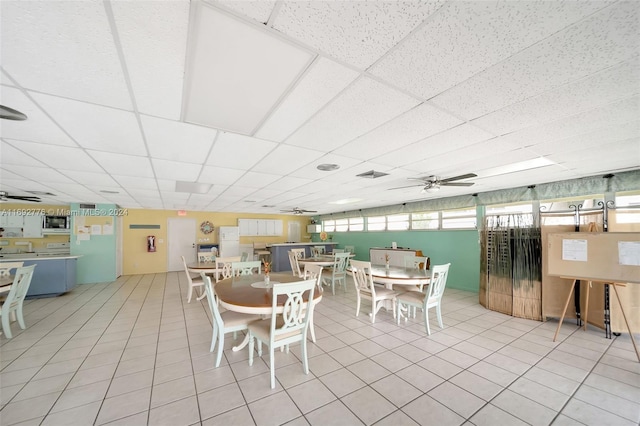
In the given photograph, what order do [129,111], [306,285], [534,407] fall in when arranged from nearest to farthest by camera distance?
[129,111]
[534,407]
[306,285]

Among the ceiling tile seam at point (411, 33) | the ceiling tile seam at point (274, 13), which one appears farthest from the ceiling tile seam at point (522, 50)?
the ceiling tile seam at point (274, 13)

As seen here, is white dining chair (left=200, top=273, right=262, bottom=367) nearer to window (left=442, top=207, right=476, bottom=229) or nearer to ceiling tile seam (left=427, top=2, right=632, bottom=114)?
ceiling tile seam (left=427, top=2, right=632, bottom=114)

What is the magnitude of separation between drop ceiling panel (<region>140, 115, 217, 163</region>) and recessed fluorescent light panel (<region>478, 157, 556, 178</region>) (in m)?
3.85

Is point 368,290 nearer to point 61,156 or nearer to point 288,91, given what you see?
point 288,91

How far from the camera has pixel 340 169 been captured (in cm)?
340

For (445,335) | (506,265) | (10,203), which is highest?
(10,203)

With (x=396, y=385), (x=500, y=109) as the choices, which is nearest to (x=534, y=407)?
(x=396, y=385)

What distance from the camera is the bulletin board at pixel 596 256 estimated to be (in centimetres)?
260

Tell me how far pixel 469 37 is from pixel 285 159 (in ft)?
7.12

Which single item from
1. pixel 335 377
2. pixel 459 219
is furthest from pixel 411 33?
pixel 459 219

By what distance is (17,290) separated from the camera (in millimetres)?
3289

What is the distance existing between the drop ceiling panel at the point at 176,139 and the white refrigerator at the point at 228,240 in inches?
265

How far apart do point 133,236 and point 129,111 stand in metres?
8.34

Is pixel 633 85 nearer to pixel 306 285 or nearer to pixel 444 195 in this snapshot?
pixel 306 285
